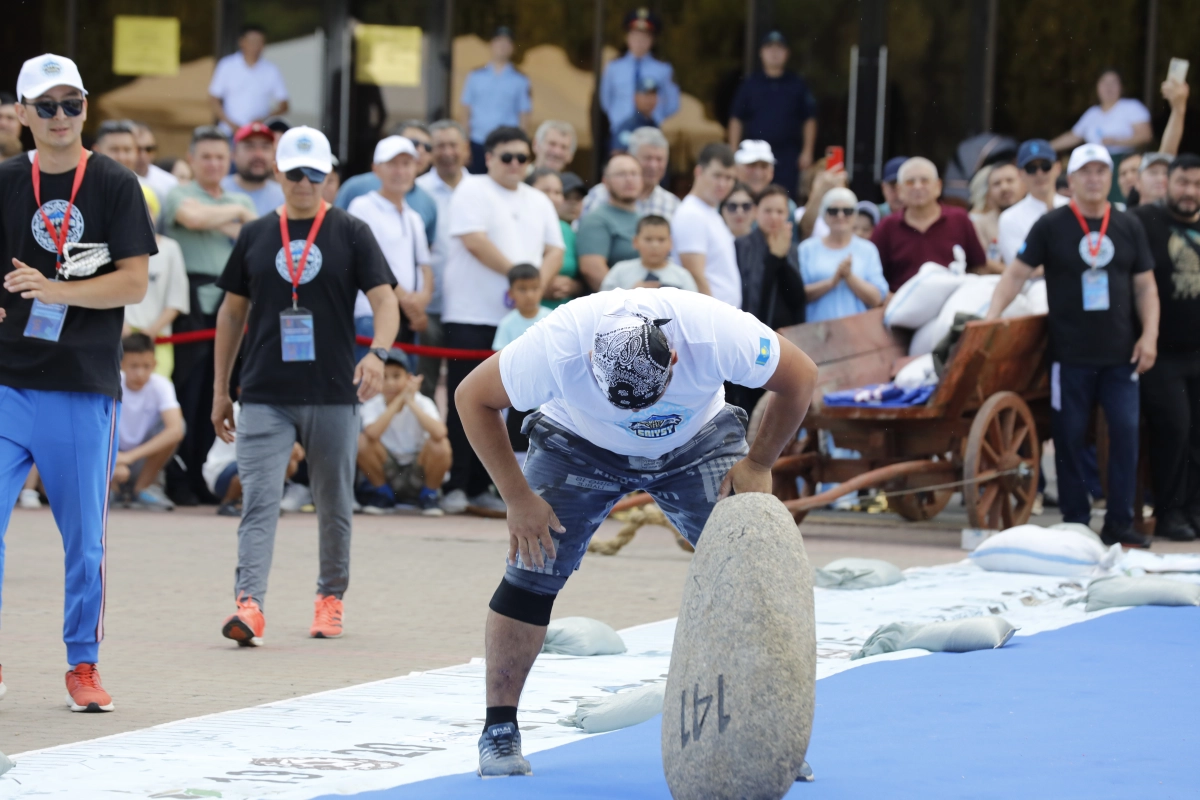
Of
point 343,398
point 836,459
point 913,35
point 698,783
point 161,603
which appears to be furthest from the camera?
point 913,35

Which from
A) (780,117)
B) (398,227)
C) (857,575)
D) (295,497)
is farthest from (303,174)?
(780,117)

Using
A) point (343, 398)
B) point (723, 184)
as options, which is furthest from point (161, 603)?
point (723, 184)

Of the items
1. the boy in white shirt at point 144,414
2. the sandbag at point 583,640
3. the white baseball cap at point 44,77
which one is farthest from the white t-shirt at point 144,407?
the white baseball cap at point 44,77

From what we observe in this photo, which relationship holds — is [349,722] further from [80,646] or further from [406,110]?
[406,110]

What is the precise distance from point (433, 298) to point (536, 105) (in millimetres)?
6589

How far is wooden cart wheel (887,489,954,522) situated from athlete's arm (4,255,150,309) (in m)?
7.36

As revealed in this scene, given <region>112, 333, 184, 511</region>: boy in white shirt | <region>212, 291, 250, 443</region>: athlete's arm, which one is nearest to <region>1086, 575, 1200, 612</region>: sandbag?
<region>212, 291, 250, 443</region>: athlete's arm

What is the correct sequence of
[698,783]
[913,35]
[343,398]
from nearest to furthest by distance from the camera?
[698,783] < [343,398] < [913,35]

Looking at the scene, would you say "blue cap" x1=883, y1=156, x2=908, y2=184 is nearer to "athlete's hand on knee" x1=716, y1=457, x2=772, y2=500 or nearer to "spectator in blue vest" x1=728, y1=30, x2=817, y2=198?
"spectator in blue vest" x1=728, y1=30, x2=817, y2=198

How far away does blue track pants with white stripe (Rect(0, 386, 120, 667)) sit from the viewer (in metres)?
5.67

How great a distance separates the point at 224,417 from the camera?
7227mm

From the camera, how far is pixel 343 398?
729 cm

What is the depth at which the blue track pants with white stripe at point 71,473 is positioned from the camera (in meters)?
5.67

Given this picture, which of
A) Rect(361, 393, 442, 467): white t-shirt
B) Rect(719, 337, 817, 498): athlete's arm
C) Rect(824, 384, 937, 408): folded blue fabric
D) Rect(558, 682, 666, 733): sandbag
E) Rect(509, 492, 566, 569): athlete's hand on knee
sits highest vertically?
Rect(719, 337, 817, 498): athlete's arm
